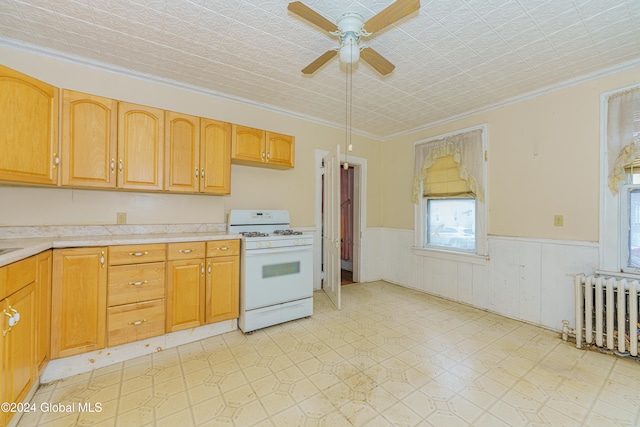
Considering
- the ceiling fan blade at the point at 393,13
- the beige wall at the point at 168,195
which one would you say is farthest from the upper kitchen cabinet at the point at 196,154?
the ceiling fan blade at the point at 393,13

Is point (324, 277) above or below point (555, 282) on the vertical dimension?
below

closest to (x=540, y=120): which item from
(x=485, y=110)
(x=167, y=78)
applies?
(x=485, y=110)

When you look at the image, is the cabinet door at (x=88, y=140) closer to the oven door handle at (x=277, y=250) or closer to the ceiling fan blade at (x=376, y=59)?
the oven door handle at (x=277, y=250)

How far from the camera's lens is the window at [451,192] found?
339 centimetres

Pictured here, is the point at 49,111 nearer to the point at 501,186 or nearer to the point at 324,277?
the point at 324,277

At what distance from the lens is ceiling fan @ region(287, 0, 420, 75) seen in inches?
56.9

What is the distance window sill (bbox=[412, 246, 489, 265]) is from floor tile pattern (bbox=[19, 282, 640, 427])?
862 millimetres

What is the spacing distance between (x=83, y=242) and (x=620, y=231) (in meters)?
4.55

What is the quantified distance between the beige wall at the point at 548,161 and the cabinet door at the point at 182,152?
3.38 m

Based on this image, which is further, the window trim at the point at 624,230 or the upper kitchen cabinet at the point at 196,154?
the upper kitchen cabinet at the point at 196,154

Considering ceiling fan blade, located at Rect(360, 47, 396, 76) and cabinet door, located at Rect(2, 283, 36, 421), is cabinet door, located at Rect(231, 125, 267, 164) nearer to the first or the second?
ceiling fan blade, located at Rect(360, 47, 396, 76)

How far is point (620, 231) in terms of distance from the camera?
7.95 ft

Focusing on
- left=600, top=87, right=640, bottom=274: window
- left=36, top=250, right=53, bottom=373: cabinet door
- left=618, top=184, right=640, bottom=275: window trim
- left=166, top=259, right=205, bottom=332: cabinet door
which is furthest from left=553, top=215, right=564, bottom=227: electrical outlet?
left=36, top=250, right=53, bottom=373: cabinet door

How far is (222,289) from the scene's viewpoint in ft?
8.53
